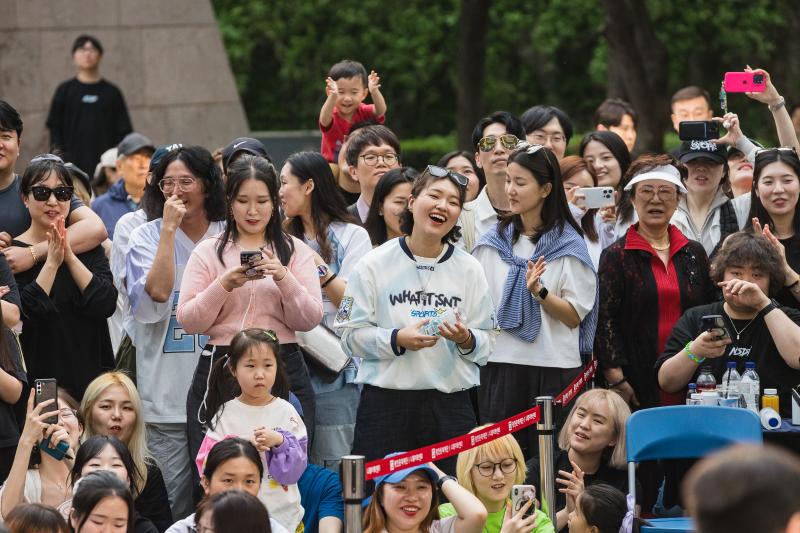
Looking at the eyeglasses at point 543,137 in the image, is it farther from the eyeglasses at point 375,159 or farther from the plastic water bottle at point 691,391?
the plastic water bottle at point 691,391

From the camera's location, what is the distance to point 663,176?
7.70 m

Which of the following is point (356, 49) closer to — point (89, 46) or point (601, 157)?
point (89, 46)

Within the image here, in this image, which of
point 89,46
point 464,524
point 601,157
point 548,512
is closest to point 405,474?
point 464,524

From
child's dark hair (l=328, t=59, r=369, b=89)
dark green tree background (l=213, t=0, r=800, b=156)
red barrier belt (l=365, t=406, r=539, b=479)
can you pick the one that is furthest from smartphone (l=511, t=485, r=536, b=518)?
dark green tree background (l=213, t=0, r=800, b=156)

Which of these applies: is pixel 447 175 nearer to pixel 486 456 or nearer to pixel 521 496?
pixel 486 456

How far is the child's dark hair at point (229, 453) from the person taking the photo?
19.5 ft

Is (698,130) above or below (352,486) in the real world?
above

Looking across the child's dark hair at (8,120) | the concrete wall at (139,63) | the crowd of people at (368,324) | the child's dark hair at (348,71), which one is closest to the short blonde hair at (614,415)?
the crowd of people at (368,324)

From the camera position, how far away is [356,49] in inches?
1149

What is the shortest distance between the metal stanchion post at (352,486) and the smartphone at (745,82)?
4.03 meters

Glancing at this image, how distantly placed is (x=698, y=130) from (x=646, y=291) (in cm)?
128

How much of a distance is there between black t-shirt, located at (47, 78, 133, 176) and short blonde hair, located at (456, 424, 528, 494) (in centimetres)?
695

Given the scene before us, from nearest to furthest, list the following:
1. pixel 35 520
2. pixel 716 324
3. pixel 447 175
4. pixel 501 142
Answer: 1. pixel 35 520
2. pixel 447 175
3. pixel 716 324
4. pixel 501 142

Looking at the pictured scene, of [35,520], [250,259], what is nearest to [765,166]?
[250,259]
